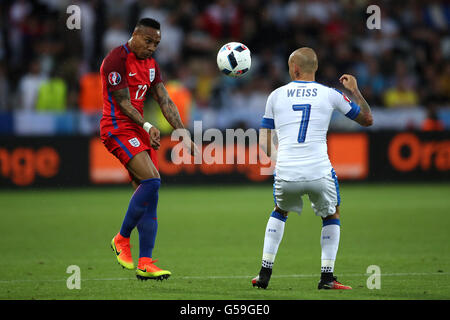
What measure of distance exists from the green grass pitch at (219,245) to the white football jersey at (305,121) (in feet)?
3.37

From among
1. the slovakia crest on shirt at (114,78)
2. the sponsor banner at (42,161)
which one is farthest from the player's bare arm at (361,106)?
the sponsor banner at (42,161)

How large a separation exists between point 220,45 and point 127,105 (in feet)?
41.3

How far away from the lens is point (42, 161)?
51.8 ft

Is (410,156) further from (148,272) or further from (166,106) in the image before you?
(148,272)

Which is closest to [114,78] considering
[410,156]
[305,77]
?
[305,77]

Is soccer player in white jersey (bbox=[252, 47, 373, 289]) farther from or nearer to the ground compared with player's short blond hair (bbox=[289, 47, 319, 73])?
nearer to the ground

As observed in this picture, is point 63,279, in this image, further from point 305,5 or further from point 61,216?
point 305,5

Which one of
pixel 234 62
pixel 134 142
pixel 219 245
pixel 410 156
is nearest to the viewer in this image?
pixel 134 142

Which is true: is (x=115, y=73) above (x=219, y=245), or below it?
above

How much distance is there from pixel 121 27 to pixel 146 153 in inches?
454

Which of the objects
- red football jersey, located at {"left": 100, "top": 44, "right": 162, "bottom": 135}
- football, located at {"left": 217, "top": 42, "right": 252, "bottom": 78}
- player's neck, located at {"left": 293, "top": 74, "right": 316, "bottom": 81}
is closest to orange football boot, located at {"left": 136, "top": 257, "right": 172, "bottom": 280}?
red football jersey, located at {"left": 100, "top": 44, "right": 162, "bottom": 135}

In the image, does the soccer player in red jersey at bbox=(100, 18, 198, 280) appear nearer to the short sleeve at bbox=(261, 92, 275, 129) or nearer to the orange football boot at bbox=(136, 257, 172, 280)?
the orange football boot at bbox=(136, 257, 172, 280)

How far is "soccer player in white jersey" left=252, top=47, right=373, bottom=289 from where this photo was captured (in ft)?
21.0

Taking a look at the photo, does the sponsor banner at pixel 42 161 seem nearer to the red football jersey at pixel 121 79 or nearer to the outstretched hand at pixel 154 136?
the red football jersey at pixel 121 79
